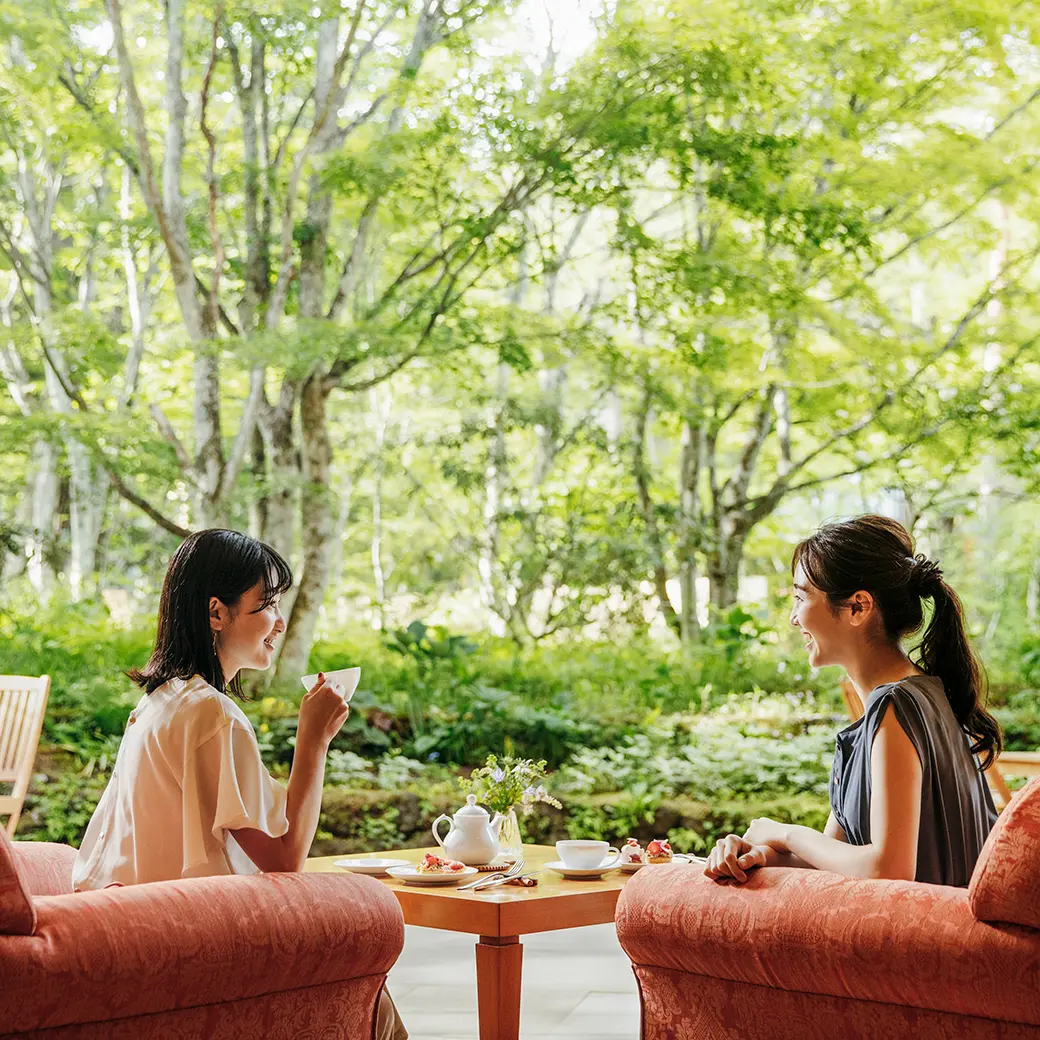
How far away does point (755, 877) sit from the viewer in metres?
1.92

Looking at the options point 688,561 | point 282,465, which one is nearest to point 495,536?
point 688,561

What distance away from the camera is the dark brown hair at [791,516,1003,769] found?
202 cm

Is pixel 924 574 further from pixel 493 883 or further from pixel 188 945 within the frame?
pixel 188 945

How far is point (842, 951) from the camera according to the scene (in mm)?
1732

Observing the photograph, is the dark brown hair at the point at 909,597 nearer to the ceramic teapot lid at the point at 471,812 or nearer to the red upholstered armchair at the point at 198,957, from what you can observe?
the red upholstered armchair at the point at 198,957

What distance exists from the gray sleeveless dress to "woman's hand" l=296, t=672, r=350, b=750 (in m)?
0.82

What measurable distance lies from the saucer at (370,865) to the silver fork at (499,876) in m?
0.22

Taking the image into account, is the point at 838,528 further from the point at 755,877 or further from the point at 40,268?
the point at 40,268

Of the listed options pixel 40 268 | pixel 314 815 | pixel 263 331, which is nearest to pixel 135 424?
pixel 263 331

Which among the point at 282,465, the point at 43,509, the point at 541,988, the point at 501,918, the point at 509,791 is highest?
the point at 43,509

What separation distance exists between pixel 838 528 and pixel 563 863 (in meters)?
1.09

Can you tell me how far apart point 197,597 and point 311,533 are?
15.3 ft

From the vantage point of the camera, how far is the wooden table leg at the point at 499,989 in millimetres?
2463

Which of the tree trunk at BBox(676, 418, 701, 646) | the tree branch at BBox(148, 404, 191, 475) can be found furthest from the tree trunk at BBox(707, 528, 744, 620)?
the tree branch at BBox(148, 404, 191, 475)
